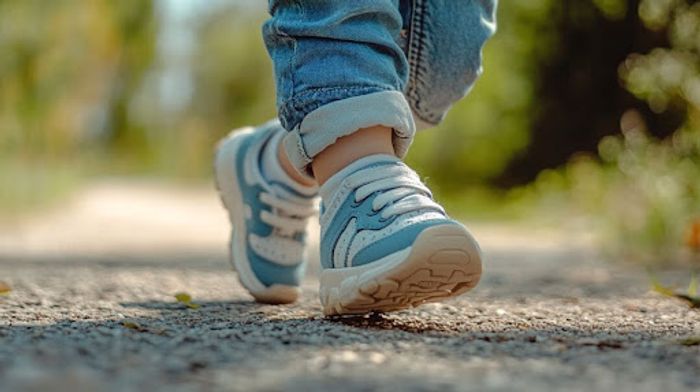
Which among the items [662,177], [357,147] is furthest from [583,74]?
[357,147]

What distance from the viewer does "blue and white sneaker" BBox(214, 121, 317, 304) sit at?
1724 mm

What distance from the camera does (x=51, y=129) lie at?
7.81m

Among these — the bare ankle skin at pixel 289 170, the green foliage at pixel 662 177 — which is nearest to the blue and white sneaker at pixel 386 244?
the bare ankle skin at pixel 289 170

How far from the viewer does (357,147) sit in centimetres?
138

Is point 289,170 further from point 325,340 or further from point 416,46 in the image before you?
point 325,340

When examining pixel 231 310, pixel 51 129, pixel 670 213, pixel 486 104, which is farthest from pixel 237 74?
pixel 231 310

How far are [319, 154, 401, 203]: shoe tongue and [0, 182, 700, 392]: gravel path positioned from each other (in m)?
0.18

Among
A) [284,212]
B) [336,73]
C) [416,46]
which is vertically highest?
[416,46]

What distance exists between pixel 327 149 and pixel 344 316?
23 cm

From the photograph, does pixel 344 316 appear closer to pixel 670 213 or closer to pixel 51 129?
pixel 670 213

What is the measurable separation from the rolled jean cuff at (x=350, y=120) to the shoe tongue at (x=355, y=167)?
41 millimetres

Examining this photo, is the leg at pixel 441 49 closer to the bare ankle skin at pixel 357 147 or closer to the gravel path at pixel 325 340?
the bare ankle skin at pixel 357 147

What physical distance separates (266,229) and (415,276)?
0.59 metres

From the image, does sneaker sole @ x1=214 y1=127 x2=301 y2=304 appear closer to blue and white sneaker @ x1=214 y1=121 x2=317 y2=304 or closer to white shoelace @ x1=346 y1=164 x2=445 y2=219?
blue and white sneaker @ x1=214 y1=121 x2=317 y2=304
